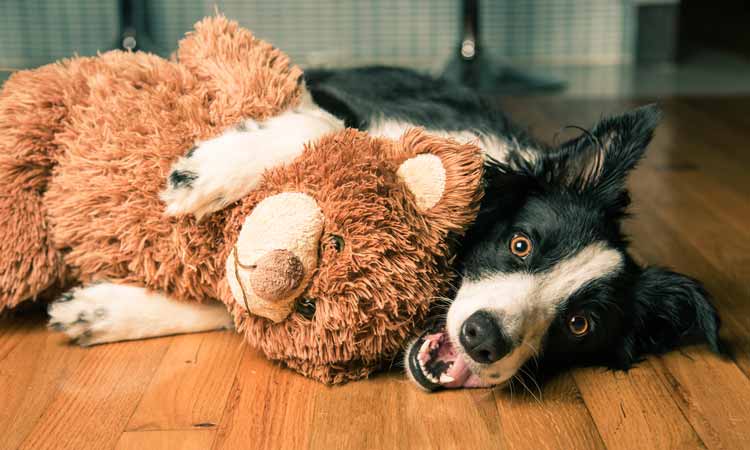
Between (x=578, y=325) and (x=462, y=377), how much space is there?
30cm

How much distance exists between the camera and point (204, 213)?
65.9 inches

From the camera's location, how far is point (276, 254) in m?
1.50

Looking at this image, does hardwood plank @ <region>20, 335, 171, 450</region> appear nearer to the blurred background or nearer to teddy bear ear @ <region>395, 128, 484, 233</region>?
teddy bear ear @ <region>395, 128, 484, 233</region>

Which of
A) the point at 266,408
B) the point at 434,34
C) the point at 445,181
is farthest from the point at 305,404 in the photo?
the point at 434,34

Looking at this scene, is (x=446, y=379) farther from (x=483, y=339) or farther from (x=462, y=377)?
(x=483, y=339)

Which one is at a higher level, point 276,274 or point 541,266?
point 276,274

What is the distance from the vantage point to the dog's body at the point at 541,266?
5.42 ft

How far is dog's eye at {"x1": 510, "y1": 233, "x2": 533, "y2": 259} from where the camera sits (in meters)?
1.80

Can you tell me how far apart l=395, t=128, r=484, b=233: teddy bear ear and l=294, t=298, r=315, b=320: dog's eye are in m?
0.29

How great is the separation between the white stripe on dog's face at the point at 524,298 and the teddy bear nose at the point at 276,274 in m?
0.36

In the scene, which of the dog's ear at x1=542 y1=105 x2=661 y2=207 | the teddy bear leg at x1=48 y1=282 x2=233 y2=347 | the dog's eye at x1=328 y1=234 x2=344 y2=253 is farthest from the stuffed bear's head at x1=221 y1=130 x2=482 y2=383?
the dog's ear at x1=542 y1=105 x2=661 y2=207

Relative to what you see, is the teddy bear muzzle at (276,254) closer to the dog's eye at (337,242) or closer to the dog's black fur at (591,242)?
the dog's eye at (337,242)

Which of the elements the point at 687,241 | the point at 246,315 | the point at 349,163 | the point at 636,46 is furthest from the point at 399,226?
the point at 636,46

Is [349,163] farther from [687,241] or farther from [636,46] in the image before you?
[636,46]
